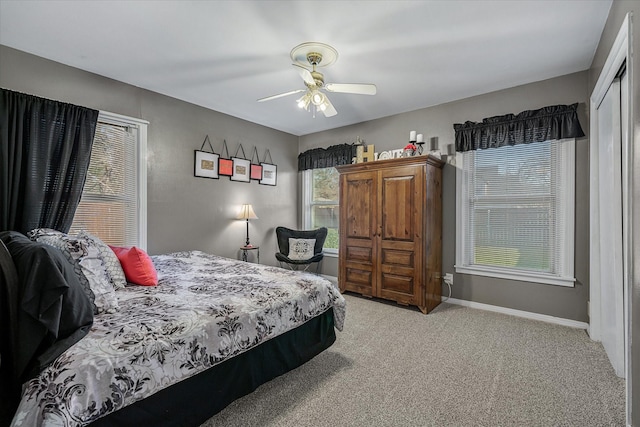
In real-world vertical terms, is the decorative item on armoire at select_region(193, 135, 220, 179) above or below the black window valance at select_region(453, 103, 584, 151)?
below

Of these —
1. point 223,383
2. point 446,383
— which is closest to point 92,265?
point 223,383

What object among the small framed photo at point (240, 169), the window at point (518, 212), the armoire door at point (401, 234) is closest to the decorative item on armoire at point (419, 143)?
the armoire door at point (401, 234)

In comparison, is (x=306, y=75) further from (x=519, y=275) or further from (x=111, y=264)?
(x=519, y=275)

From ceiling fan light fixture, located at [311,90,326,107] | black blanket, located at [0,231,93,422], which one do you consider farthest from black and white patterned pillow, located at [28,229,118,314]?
ceiling fan light fixture, located at [311,90,326,107]

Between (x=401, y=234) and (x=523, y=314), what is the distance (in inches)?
61.2

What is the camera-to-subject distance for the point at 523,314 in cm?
321

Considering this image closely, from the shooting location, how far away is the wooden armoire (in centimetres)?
335

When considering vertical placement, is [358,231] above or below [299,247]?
above

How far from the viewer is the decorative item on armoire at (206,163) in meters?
3.85

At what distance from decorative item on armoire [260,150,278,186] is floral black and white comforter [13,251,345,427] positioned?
8.02 ft

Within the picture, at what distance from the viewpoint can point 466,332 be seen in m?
2.81

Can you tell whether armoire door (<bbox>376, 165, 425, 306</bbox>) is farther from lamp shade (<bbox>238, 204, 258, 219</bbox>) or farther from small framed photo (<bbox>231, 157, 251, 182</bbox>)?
small framed photo (<bbox>231, 157, 251, 182</bbox>)

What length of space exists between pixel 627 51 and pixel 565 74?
1671mm

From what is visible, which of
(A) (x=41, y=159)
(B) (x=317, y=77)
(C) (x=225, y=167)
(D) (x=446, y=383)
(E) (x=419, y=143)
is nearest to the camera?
(D) (x=446, y=383)
